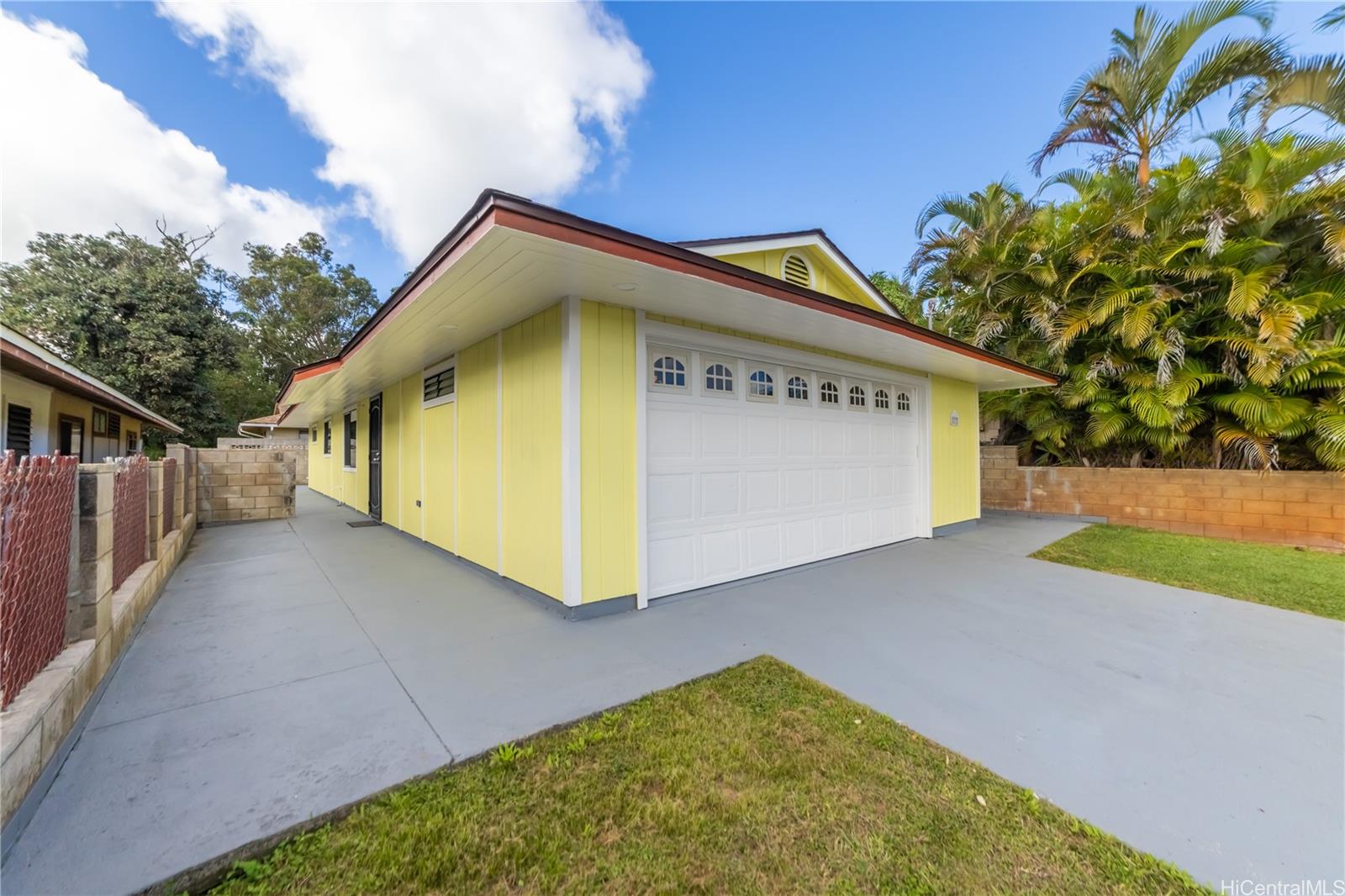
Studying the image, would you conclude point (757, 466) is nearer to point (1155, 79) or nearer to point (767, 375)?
point (767, 375)

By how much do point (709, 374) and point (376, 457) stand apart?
7.42 metres

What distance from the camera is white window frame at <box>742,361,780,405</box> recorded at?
4930 mm

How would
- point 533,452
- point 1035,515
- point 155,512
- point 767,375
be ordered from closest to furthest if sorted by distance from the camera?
point 533,452 < point 155,512 < point 767,375 < point 1035,515

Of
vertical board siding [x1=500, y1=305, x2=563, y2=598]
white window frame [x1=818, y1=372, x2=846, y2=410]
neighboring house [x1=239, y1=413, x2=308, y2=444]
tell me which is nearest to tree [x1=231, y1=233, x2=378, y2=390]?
neighboring house [x1=239, y1=413, x2=308, y2=444]

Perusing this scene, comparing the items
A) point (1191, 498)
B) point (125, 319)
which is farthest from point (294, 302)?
point (1191, 498)

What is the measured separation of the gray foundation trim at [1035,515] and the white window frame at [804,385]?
6.45 meters

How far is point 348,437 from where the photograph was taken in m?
10.9

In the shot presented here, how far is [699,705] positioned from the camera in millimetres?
2551

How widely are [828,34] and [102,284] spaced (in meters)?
22.1

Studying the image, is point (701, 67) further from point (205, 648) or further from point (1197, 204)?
point (205, 648)

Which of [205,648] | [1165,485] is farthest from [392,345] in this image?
[1165,485]

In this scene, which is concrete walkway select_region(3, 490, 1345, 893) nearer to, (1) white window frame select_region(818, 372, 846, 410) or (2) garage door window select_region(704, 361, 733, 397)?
(2) garage door window select_region(704, 361, 733, 397)

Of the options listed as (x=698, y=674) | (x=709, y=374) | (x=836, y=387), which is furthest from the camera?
(x=836, y=387)

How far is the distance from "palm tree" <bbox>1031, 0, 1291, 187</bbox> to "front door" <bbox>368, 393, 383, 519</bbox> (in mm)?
13789
